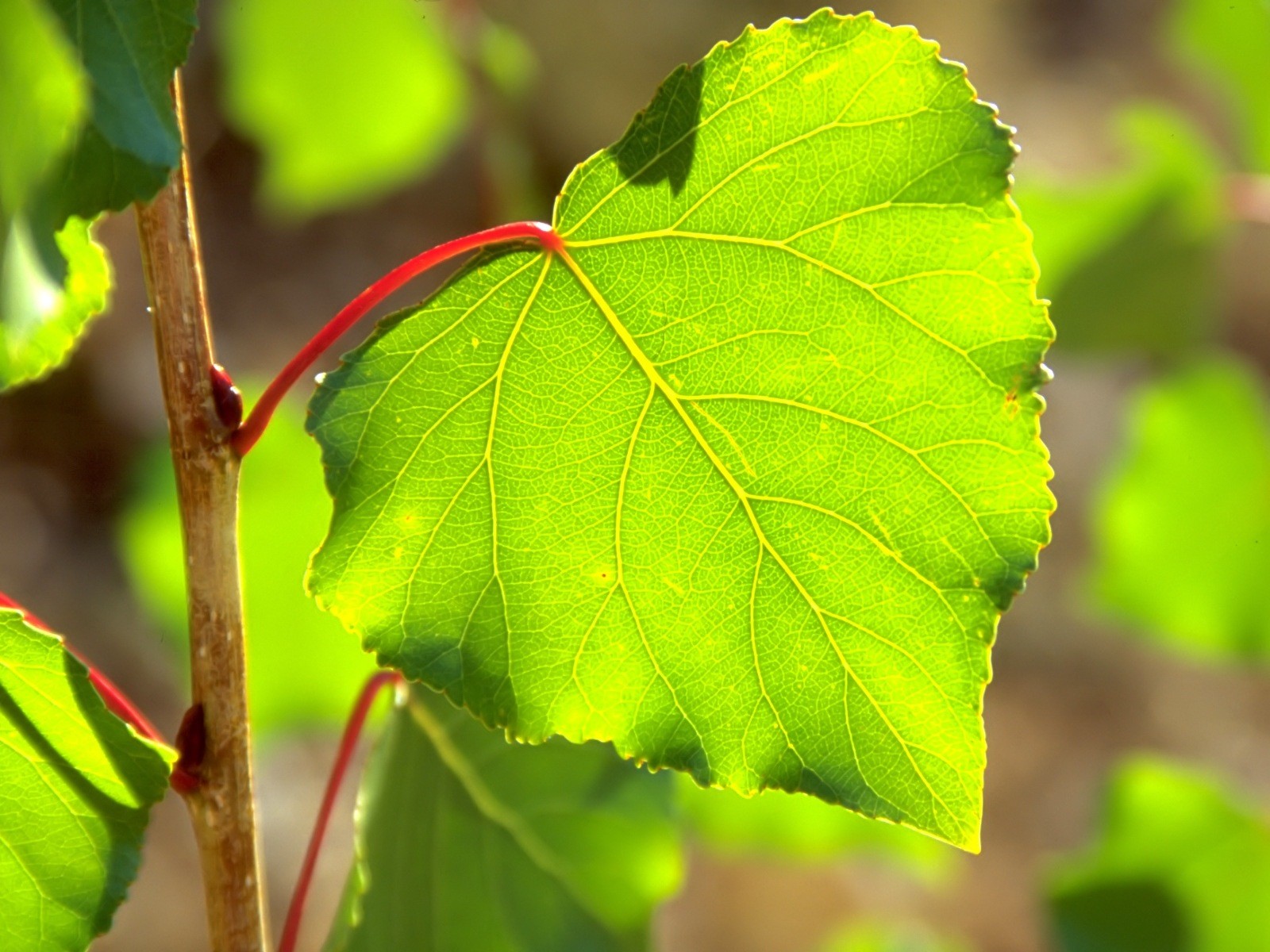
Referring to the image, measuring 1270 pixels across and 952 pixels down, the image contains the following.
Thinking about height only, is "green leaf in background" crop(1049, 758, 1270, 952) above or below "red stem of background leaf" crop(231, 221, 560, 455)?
below


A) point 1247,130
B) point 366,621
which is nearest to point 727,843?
point 366,621

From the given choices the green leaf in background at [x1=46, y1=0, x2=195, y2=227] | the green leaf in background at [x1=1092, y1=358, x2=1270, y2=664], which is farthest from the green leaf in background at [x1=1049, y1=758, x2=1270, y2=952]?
the green leaf in background at [x1=46, y1=0, x2=195, y2=227]

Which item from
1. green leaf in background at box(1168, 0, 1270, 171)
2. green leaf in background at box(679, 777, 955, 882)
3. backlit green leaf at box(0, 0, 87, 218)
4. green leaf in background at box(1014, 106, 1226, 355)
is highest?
green leaf in background at box(1168, 0, 1270, 171)

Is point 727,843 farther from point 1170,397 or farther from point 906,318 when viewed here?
point 906,318

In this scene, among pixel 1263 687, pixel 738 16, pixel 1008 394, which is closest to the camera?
pixel 1008 394

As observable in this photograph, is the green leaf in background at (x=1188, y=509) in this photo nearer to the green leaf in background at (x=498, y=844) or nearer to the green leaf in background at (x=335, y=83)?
the green leaf in background at (x=498, y=844)

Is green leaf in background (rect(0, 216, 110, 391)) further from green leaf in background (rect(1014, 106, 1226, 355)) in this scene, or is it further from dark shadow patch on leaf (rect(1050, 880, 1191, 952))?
green leaf in background (rect(1014, 106, 1226, 355))
